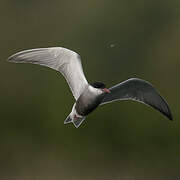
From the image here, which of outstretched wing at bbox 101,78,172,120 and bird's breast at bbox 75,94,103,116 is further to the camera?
outstretched wing at bbox 101,78,172,120

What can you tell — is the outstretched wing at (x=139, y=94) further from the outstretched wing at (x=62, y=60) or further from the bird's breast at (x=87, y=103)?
the bird's breast at (x=87, y=103)

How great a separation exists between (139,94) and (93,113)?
29.2ft

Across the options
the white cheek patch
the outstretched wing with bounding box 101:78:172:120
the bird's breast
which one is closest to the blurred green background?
the outstretched wing with bounding box 101:78:172:120

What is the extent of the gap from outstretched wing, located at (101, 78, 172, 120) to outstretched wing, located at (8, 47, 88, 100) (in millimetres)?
374

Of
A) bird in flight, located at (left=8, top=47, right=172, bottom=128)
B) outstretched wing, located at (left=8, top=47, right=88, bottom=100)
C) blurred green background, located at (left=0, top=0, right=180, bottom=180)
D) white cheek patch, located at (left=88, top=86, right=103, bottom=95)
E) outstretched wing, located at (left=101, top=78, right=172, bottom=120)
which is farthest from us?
blurred green background, located at (left=0, top=0, right=180, bottom=180)

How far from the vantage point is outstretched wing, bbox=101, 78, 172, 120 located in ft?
22.6

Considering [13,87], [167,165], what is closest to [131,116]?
[167,165]

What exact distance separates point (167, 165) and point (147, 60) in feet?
11.8

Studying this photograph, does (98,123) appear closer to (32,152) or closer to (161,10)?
(32,152)

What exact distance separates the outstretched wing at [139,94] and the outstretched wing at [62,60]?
0.37 metres

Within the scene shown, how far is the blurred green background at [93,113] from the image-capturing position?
14.3 metres

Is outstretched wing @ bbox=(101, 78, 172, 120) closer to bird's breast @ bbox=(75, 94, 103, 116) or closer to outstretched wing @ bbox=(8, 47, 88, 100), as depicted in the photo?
outstretched wing @ bbox=(8, 47, 88, 100)

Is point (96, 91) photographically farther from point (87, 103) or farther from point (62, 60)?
point (62, 60)

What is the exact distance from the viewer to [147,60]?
17.7 m
